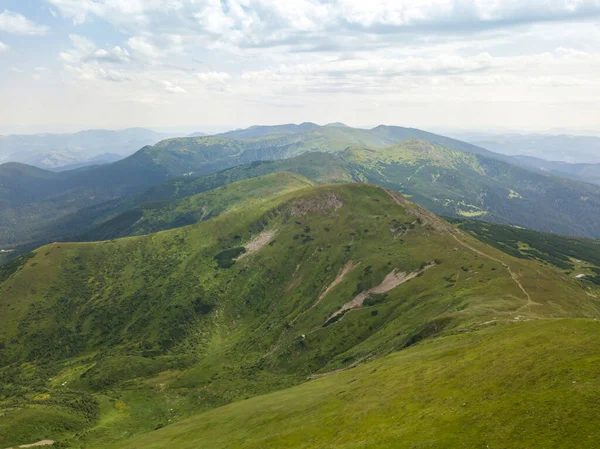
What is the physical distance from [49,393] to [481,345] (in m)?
150

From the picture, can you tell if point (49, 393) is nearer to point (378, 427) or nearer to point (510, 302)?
point (378, 427)

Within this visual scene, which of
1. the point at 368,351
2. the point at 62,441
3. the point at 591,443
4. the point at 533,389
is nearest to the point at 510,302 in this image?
the point at 368,351

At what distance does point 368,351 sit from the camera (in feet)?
418

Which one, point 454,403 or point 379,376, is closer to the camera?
point 454,403

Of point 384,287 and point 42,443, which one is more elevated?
point 384,287

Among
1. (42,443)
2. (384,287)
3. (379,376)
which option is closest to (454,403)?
(379,376)

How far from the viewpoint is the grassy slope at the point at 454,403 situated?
38.2 m

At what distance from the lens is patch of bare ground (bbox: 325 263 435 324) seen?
178125 millimetres

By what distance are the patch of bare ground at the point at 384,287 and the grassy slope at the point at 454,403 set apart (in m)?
85.4

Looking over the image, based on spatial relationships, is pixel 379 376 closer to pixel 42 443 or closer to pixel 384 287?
pixel 42 443

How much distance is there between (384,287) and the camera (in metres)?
183

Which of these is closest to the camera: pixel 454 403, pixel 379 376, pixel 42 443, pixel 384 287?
pixel 454 403

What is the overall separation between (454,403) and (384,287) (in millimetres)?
135980

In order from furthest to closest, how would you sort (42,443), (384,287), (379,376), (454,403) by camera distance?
(384,287) → (42,443) → (379,376) → (454,403)
